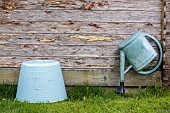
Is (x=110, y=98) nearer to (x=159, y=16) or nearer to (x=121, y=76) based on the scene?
(x=121, y=76)

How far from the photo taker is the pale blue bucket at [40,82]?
151 inches

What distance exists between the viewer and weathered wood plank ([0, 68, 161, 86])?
4168mm

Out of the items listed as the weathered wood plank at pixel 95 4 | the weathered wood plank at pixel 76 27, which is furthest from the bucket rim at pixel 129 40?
the weathered wood plank at pixel 95 4

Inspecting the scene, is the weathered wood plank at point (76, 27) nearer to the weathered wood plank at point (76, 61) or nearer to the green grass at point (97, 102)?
the weathered wood plank at point (76, 61)

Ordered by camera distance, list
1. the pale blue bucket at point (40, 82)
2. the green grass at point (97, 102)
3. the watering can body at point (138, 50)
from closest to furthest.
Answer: the green grass at point (97, 102)
the pale blue bucket at point (40, 82)
the watering can body at point (138, 50)

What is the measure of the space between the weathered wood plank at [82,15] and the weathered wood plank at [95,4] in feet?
0.14

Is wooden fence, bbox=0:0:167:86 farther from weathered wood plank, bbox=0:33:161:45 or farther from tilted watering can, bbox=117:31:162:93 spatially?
tilted watering can, bbox=117:31:162:93

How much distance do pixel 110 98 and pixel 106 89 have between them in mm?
252

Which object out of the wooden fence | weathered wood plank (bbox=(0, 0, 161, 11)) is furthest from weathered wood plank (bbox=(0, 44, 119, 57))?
weathered wood plank (bbox=(0, 0, 161, 11))

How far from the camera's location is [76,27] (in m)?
4.13

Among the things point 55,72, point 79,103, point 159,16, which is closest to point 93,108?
point 79,103

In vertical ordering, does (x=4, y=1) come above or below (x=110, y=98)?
above

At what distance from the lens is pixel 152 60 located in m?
4.08

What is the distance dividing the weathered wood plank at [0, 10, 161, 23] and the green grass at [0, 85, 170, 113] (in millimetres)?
726
